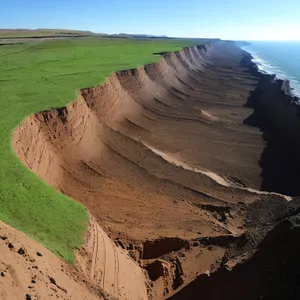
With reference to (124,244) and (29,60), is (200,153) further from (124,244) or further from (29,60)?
(29,60)

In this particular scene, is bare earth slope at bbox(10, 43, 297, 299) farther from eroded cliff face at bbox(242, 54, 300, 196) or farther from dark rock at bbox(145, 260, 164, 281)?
eroded cliff face at bbox(242, 54, 300, 196)

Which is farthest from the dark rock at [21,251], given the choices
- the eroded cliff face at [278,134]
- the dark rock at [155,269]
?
the eroded cliff face at [278,134]

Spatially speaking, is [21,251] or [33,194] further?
[33,194]

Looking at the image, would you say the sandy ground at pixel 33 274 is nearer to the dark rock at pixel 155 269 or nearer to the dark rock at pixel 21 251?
the dark rock at pixel 21 251

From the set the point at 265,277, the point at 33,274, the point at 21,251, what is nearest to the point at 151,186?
the point at 265,277

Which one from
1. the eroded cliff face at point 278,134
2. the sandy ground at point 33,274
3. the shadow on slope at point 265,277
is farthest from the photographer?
the eroded cliff face at point 278,134

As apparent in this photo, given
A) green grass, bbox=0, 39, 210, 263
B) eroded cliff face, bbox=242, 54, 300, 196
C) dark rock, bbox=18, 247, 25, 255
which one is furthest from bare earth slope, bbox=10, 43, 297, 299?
dark rock, bbox=18, 247, 25, 255

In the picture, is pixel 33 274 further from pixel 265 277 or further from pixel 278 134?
pixel 278 134

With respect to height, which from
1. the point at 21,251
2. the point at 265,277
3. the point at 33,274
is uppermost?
the point at 21,251

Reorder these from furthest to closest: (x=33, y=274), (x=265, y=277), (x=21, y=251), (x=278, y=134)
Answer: (x=278, y=134)
(x=265, y=277)
(x=21, y=251)
(x=33, y=274)

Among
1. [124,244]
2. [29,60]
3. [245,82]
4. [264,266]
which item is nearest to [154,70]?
[29,60]
